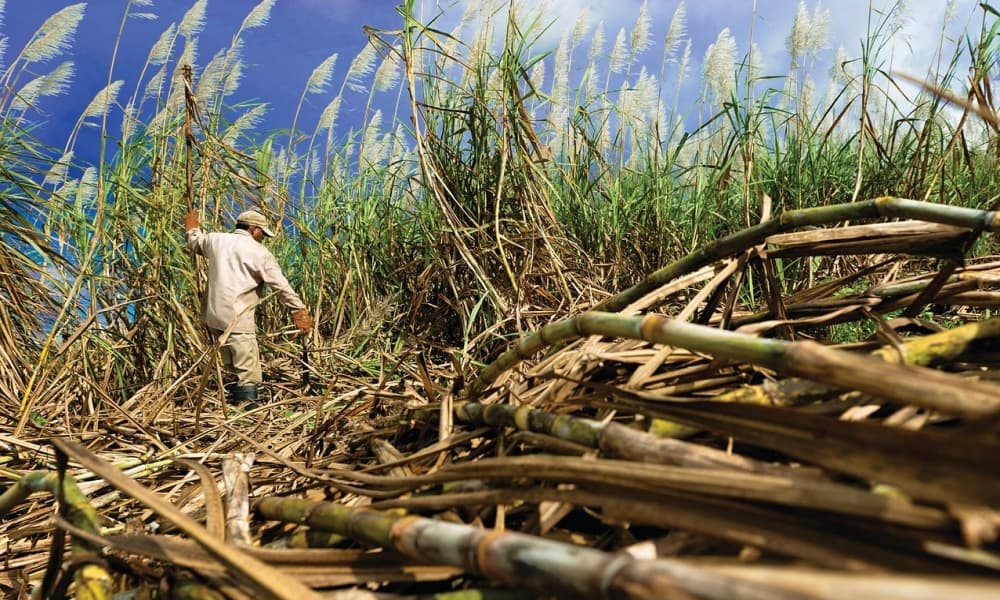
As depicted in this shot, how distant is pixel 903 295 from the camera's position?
0.87 metres

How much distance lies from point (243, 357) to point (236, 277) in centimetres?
58

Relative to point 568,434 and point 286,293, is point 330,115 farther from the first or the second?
point 568,434

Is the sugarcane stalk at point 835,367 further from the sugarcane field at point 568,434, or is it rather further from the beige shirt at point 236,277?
the beige shirt at point 236,277

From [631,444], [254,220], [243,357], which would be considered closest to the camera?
[631,444]

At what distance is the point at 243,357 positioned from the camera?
404 cm

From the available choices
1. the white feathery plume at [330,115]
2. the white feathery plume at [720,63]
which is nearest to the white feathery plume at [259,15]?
the white feathery plume at [330,115]

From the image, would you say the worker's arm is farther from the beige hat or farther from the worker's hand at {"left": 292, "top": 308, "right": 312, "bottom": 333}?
the beige hat

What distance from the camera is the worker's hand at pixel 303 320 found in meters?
3.84

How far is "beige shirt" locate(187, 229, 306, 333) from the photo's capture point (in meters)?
3.98

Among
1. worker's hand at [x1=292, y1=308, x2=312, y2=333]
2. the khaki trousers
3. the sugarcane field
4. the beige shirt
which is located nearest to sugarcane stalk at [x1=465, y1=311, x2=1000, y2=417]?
the sugarcane field

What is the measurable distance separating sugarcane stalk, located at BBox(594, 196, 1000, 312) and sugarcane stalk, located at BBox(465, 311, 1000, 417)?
34 centimetres

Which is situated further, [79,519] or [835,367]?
[79,519]

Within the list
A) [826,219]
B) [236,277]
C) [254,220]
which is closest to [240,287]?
[236,277]

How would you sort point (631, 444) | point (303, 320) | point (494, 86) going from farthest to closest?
point (303, 320) → point (494, 86) → point (631, 444)
